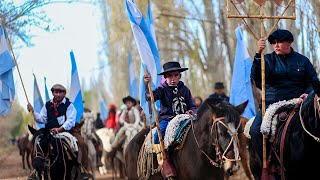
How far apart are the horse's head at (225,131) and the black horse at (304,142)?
64 centimetres

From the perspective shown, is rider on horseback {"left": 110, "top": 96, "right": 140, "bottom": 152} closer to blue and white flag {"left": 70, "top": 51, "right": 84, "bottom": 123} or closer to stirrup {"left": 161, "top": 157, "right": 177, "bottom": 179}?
blue and white flag {"left": 70, "top": 51, "right": 84, "bottom": 123}

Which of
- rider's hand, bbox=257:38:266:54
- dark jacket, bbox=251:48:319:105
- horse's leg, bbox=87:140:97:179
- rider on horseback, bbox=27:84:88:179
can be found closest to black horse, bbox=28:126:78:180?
rider on horseback, bbox=27:84:88:179

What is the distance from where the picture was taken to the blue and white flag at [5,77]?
13359 mm

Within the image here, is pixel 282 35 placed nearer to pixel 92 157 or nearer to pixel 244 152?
pixel 244 152

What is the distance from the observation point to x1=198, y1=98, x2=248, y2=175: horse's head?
8.70 meters

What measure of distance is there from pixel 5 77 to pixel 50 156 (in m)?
2.46

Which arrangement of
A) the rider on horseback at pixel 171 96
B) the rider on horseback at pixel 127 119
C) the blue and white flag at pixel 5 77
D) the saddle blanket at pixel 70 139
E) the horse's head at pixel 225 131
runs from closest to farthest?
the horse's head at pixel 225 131 → the rider on horseback at pixel 171 96 → the saddle blanket at pixel 70 139 → the blue and white flag at pixel 5 77 → the rider on horseback at pixel 127 119

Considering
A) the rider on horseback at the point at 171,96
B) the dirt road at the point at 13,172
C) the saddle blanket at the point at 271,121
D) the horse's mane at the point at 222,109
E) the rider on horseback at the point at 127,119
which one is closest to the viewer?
the saddle blanket at the point at 271,121

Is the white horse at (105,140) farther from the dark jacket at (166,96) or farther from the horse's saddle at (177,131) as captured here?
the horse's saddle at (177,131)

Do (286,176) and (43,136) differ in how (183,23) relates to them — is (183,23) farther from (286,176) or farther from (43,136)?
(286,176)

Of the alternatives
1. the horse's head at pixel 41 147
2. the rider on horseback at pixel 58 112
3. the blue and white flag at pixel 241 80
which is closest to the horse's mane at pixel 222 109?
the horse's head at pixel 41 147

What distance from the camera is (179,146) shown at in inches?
391

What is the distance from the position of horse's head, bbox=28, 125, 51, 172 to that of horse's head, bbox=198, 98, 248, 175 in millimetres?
3476

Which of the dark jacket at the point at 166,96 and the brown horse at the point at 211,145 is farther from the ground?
the dark jacket at the point at 166,96
